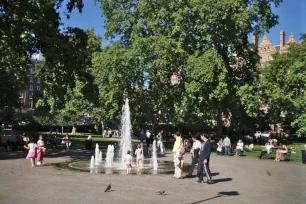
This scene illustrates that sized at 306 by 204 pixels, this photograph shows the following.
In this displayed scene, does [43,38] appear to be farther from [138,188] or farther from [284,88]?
[284,88]

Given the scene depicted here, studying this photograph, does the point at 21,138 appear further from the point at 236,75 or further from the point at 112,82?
the point at 236,75

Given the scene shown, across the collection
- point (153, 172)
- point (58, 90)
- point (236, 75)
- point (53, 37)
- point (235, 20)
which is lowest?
point (153, 172)

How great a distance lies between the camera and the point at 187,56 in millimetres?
31609

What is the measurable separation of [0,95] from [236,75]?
25384 mm

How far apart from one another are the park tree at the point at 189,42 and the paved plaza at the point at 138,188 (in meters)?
15.8

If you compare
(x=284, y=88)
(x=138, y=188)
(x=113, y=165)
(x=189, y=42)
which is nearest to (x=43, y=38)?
(x=138, y=188)

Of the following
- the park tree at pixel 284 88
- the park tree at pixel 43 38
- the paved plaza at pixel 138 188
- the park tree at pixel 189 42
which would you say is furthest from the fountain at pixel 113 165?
the park tree at pixel 284 88

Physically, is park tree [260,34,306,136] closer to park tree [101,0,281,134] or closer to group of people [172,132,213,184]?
park tree [101,0,281,134]

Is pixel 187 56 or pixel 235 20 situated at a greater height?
pixel 235 20

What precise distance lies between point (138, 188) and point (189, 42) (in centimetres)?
2335

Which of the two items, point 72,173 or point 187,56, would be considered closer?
point 72,173

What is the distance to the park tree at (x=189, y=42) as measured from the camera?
98.2ft

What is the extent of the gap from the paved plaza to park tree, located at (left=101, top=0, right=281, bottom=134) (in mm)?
15829

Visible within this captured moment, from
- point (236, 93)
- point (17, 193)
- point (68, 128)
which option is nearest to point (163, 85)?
point (236, 93)
